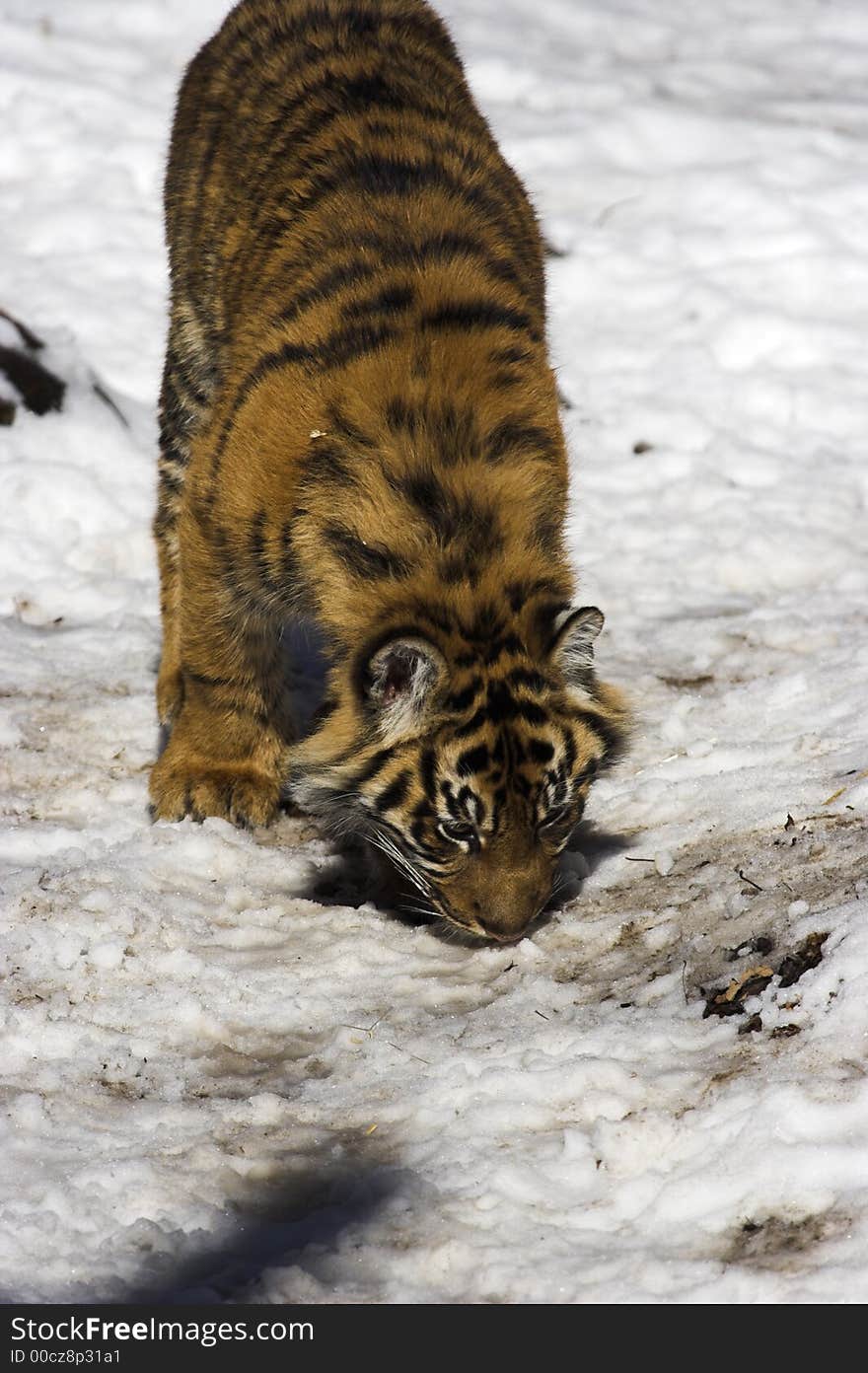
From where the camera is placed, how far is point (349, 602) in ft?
11.6

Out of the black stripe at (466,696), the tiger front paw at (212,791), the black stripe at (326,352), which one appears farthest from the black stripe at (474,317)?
the tiger front paw at (212,791)

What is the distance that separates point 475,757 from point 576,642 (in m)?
0.37

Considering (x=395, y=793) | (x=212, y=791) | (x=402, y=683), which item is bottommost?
(x=212, y=791)

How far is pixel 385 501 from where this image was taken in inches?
138

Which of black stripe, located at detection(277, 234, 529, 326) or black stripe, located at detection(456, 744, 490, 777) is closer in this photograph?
black stripe, located at detection(456, 744, 490, 777)

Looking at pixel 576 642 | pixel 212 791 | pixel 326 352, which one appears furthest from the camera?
pixel 212 791

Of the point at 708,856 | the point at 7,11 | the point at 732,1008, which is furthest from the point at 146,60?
the point at 732,1008

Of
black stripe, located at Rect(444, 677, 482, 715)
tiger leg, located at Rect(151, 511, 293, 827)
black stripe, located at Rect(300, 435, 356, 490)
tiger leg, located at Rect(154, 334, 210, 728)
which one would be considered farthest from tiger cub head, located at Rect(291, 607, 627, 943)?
tiger leg, located at Rect(154, 334, 210, 728)

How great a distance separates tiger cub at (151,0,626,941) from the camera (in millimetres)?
3412

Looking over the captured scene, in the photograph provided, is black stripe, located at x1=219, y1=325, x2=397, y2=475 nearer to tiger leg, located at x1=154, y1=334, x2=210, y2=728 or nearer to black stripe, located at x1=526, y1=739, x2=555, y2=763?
tiger leg, located at x1=154, y1=334, x2=210, y2=728

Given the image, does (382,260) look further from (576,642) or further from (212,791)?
(212,791)

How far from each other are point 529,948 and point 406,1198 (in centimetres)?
97

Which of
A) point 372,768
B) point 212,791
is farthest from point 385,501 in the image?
point 212,791

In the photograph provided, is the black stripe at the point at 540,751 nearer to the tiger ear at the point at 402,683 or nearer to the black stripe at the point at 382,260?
the tiger ear at the point at 402,683
